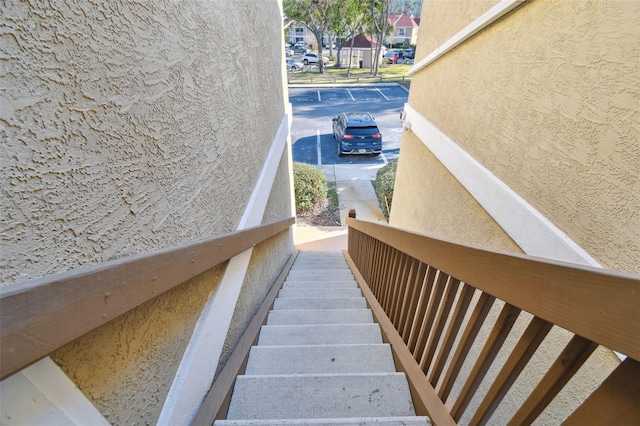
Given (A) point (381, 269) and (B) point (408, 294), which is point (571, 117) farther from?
(A) point (381, 269)

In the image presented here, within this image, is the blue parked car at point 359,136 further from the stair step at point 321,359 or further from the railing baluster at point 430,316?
the railing baluster at point 430,316

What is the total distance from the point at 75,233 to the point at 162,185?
1.18 ft

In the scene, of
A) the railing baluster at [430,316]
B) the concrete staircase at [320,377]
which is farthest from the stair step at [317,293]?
the railing baluster at [430,316]

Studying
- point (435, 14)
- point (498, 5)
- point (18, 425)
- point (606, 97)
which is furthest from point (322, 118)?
point (18, 425)

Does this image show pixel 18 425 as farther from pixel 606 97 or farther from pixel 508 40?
pixel 508 40

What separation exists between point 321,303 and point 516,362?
1.94 meters

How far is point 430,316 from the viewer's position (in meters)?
1.35

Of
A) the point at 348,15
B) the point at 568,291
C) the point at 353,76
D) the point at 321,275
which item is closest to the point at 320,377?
the point at 568,291

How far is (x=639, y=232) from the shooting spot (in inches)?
42.8

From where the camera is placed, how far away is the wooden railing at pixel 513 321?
0.55 m

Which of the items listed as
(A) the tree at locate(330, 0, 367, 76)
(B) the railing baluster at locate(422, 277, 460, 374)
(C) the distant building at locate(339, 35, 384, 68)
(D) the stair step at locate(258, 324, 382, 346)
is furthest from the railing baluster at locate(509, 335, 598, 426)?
(C) the distant building at locate(339, 35, 384, 68)

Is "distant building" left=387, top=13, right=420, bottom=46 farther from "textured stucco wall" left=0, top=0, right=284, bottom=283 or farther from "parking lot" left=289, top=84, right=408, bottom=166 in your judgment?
"textured stucco wall" left=0, top=0, right=284, bottom=283

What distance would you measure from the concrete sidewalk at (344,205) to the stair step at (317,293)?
3.32 meters

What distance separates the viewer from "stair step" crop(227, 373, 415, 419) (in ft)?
4.42
